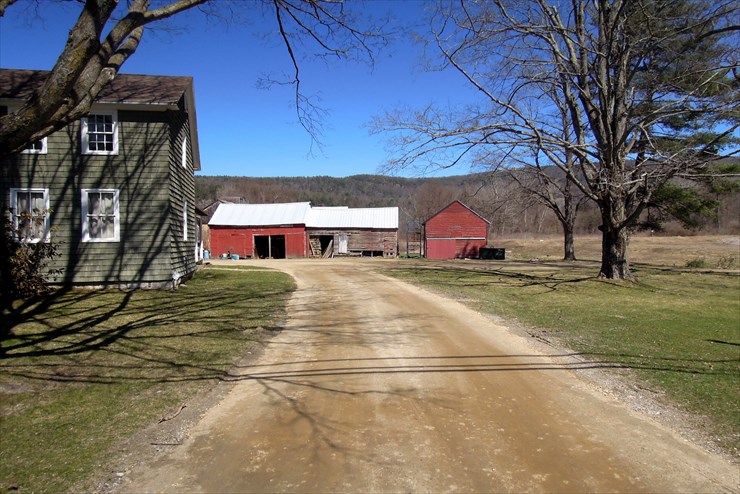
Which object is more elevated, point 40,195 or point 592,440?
point 40,195

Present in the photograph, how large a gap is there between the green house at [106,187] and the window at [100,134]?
26mm

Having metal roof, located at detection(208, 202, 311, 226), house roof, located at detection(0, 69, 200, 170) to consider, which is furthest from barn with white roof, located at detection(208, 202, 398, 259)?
house roof, located at detection(0, 69, 200, 170)

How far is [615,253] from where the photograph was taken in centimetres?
1894

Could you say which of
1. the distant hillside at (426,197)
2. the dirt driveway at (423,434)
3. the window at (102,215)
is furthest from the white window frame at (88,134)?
the distant hillside at (426,197)

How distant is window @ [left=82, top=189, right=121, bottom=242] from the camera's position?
14266 mm

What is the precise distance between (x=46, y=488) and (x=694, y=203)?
32.1 meters

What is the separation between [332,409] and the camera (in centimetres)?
493

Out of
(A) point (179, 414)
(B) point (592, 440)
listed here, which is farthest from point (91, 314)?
(B) point (592, 440)

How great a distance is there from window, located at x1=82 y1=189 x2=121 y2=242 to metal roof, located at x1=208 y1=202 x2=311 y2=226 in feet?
96.2

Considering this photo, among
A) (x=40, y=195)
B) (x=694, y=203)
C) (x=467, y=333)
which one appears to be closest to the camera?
(x=467, y=333)

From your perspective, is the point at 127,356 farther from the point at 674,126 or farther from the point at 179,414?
the point at 674,126

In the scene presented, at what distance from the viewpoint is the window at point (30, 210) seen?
13.6 metres

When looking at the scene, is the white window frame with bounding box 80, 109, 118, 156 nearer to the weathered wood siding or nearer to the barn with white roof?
the weathered wood siding

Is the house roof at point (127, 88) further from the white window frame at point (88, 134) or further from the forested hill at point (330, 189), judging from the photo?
the forested hill at point (330, 189)
